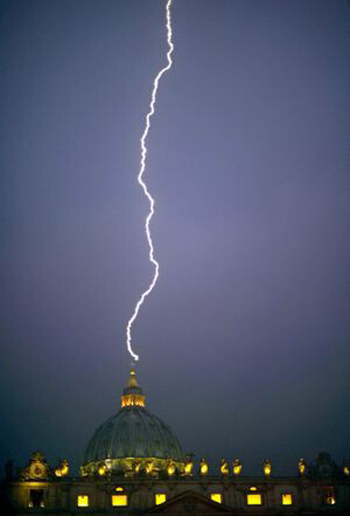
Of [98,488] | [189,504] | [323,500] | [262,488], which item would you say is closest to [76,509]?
[98,488]

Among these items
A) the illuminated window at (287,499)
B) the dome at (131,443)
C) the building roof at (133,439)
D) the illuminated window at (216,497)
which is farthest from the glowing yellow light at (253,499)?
the building roof at (133,439)

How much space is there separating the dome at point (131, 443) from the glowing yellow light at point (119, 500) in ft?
79.5

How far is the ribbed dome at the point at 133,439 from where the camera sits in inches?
4636

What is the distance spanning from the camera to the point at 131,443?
11831 cm

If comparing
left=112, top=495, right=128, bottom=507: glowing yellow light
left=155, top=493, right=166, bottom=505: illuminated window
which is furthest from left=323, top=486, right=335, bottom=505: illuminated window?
left=112, top=495, right=128, bottom=507: glowing yellow light

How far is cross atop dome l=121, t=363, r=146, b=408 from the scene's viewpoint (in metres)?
132

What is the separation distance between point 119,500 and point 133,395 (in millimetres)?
44520

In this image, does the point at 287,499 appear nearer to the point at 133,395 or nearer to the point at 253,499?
the point at 253,499

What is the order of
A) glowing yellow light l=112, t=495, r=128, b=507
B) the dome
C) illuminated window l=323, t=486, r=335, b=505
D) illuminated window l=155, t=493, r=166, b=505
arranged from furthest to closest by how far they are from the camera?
the dome < illuminated window l=323, t=486, r=335, b=505 < illuminated window l=155, t=493, r=166, b=505 < glowing yellow light l=112, t=495, r=128, b=507

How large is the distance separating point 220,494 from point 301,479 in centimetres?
1001

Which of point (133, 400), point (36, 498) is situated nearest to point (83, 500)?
point (36, 498)

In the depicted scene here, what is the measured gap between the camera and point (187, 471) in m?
94.2

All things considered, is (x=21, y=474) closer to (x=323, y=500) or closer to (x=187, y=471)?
(x=187, y=471)

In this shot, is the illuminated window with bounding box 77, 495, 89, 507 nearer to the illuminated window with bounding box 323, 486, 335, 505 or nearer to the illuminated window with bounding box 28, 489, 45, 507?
the illuminated window with bounding box 28, 489, 45, 507
